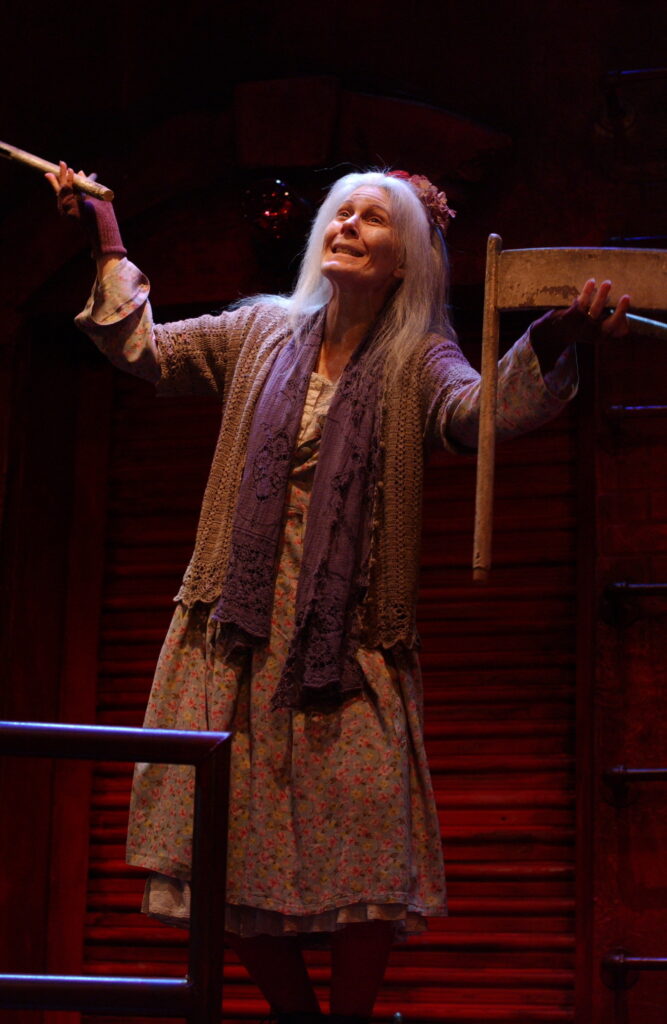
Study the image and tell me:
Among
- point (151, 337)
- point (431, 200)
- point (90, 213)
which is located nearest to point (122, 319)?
point (151, 337)

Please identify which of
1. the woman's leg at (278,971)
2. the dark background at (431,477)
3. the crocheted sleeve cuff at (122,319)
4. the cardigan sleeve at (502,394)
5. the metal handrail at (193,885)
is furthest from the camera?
the dark background at (431,477)

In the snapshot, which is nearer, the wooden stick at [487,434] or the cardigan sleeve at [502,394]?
the wooden stick at [487,434]

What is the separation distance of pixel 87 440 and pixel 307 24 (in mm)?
1113

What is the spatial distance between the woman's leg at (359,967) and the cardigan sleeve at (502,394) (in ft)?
2.65

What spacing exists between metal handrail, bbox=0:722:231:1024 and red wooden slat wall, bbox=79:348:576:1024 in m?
1.56

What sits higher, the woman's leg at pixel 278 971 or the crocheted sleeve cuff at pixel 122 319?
the crocheted sleeve cuff at pixel 122 319

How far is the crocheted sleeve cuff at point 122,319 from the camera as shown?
96.6 inches

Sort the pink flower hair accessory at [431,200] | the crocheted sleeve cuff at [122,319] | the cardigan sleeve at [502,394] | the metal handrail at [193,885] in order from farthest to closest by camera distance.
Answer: the pink flower hair accessory at [431,200] → the crocheted sleeve cuff at [122,319] → the cardigan sleeve at [502,394] → the metal handrail at [193,885]

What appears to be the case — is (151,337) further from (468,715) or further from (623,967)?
(623,967)

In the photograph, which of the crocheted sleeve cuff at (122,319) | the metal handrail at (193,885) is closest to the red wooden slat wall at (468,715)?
the crocheted sleeve cuff at (122,319)

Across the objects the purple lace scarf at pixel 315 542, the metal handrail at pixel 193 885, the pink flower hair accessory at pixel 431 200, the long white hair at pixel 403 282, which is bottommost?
the metal handrail at pixel 193 885

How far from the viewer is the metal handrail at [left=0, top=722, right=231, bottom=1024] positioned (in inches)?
59.1

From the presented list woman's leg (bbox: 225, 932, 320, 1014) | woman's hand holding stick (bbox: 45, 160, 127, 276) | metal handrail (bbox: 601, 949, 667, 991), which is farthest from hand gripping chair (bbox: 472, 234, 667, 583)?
metal handrail (bbox: 601, 949, 667, 991)

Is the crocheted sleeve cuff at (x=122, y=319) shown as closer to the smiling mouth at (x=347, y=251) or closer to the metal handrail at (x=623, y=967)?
the smiling mouth at (x=347, y=251)
